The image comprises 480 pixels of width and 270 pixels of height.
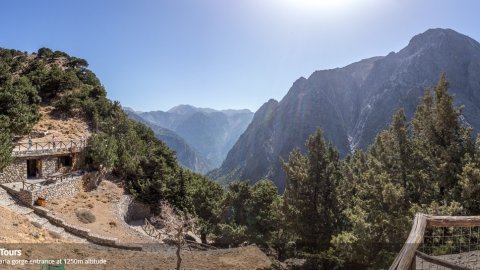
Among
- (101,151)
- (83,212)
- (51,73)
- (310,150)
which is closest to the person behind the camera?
(310,150)

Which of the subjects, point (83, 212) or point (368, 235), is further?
point (83, 212)

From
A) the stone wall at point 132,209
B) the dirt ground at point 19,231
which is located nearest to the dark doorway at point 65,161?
the stone wall at point 132,209

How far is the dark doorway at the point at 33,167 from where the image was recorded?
125 feet

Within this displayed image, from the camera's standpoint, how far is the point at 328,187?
1128 inches

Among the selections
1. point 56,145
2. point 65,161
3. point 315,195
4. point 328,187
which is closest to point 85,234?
point 65,161

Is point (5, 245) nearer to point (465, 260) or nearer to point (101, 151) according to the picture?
point (465, 260)

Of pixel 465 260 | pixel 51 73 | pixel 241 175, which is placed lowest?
pixel 241 175

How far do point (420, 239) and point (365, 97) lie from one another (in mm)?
191061

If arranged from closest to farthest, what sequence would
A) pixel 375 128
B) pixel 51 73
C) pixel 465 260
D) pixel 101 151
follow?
pixel 465 260 → pixel 101 151 → pixel 51 73 → pixel 375 128

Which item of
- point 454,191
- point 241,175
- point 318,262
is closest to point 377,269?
point 454,191

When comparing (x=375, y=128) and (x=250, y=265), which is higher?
(x=375, y=128)

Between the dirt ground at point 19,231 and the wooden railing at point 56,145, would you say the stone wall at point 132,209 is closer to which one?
the wooden railing at point 56,145

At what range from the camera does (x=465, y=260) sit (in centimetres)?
996

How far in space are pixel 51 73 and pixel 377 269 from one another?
6361 cm
